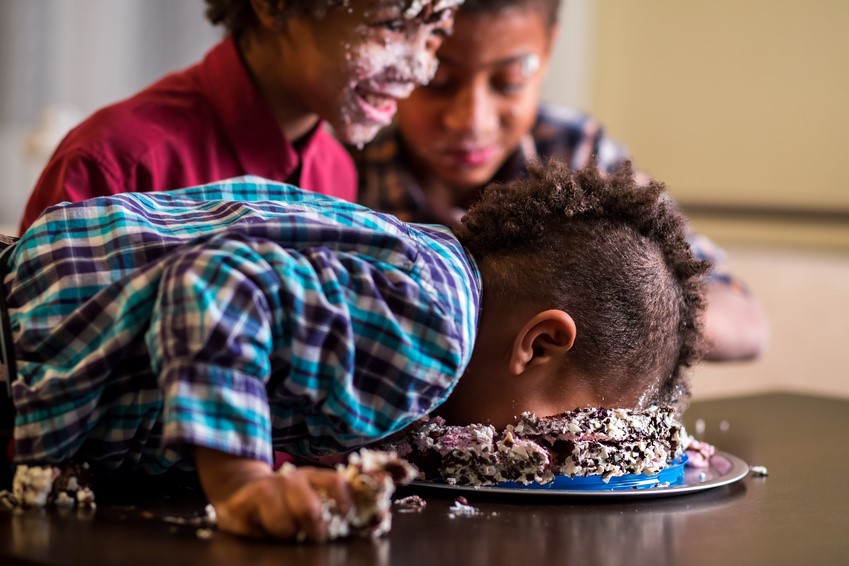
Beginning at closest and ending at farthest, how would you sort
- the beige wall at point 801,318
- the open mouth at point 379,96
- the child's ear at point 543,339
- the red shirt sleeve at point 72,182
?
1. the child's ear at point 543,339
2. the red shirt sleeve at point 72,182
3. the open mouth at point 379,96
4. the beige wall at point 801,318

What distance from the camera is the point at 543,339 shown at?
0.89m

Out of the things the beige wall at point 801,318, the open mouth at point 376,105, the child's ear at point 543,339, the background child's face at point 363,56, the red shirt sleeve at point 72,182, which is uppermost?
the background child's face at point 363,56

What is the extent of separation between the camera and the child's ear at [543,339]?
0.88 m

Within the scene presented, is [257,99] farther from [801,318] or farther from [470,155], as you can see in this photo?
[801,318]

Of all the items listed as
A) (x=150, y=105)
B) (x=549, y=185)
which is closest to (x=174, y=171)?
(x=150, y=105)

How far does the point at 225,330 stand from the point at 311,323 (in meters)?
0.07

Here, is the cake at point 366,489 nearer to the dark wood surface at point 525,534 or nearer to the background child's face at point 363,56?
the dark wood surface at point 525,534

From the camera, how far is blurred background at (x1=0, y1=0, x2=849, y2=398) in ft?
6.86

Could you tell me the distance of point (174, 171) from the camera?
125 centimetres

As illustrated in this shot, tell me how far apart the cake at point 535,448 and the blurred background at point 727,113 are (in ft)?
4.24

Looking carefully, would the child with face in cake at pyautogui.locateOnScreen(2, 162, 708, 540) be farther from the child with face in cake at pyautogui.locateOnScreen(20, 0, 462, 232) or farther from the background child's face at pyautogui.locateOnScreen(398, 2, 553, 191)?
the background child's face at pyautogui.locateOnScreen(398, 2, 553, 191)

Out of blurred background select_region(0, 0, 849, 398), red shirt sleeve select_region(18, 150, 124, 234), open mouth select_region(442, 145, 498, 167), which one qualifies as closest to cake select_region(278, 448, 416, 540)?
red shirt sleeve select_region(18, 150, 124, 234)

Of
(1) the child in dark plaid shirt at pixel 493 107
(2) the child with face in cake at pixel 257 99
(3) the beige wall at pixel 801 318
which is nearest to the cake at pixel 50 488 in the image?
(2) the child with face in cake at pixel 257 99

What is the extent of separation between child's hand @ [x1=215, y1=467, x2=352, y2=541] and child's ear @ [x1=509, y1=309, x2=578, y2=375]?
257mm
